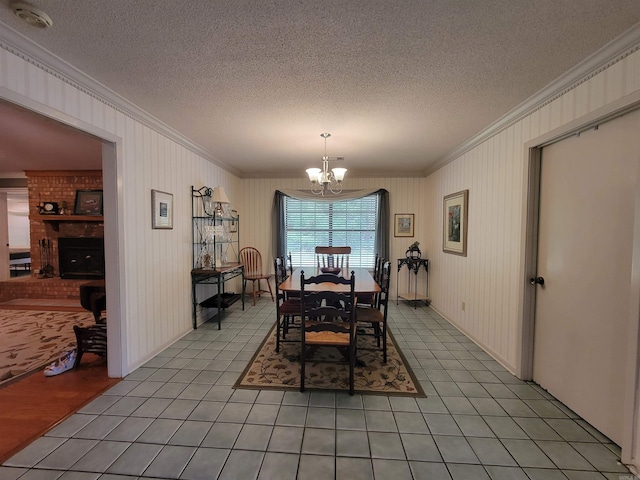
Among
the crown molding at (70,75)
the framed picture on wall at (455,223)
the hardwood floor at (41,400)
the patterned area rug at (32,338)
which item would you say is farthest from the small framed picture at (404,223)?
the patterned area rug at (32,338)

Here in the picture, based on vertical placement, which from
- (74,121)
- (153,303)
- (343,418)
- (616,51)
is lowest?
(343,418)

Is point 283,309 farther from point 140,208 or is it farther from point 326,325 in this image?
point 140,208

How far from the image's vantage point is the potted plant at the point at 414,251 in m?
4.89

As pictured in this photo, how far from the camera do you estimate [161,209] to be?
2.98 metres

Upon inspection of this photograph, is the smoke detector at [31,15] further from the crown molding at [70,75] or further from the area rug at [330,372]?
the area rug at [330,372]

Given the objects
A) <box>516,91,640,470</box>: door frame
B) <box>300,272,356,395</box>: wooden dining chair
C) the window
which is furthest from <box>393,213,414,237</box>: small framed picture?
<box>300,272,356,395</box>: wooden dining chair

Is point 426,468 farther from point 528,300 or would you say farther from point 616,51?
point 616,51

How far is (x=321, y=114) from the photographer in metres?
2.63

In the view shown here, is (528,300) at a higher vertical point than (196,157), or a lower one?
lower

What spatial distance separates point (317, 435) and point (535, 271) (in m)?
2.20

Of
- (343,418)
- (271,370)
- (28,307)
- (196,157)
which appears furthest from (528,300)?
(28,307)

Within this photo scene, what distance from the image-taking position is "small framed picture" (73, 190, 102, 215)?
5242 millimetres

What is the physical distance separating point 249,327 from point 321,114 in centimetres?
282

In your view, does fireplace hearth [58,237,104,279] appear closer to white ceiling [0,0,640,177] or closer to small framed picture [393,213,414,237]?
white ceiling [0,0,640,177]
